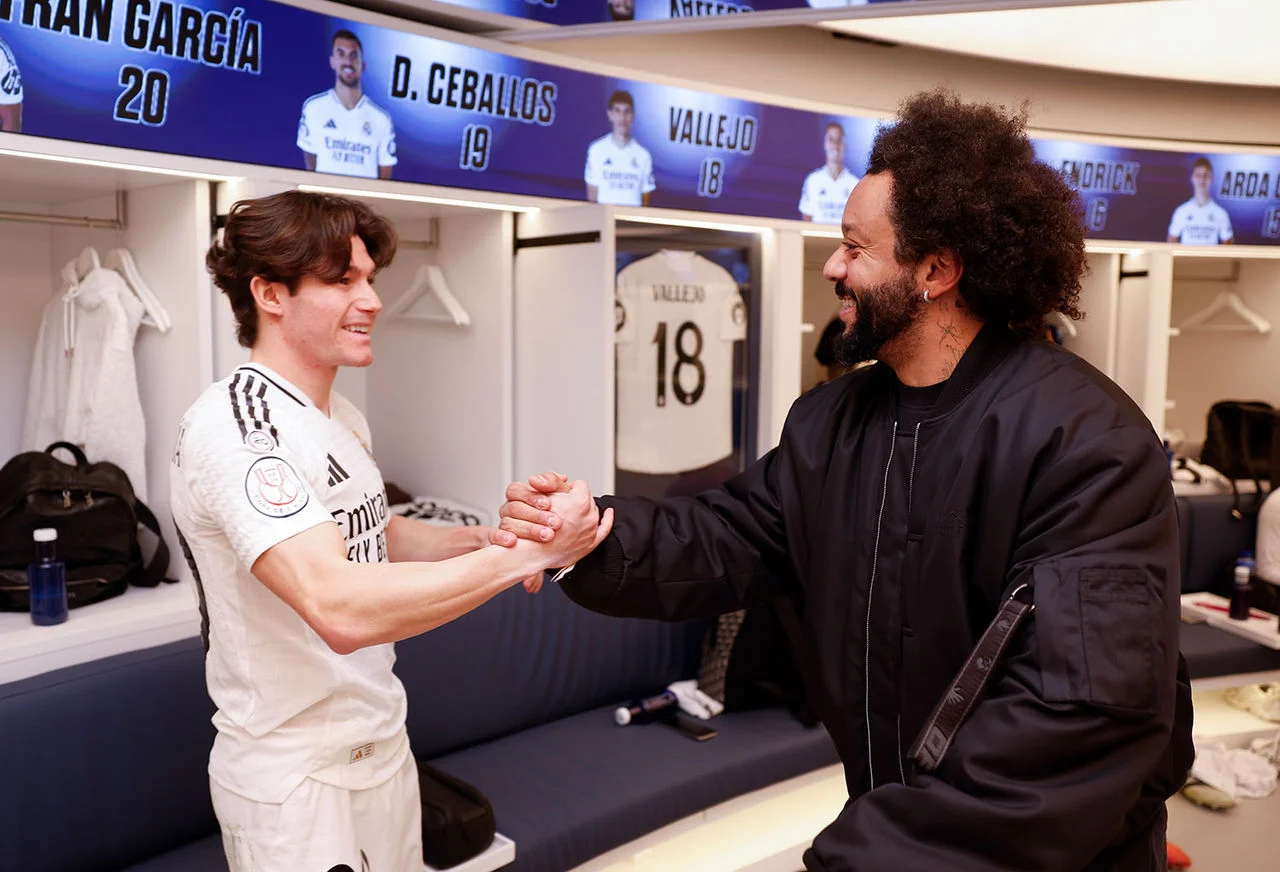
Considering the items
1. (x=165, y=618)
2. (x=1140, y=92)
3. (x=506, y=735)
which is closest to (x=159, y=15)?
(x=165, y=618)

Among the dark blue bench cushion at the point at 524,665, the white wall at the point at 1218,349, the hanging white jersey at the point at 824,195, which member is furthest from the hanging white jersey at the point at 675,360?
the white wall at the point at 1218,349

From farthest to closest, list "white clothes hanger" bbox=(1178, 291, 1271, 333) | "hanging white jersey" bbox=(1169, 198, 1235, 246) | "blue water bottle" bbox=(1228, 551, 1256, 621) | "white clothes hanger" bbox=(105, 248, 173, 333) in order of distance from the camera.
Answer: "white clothes hanger" bbox=(1178, 291, 1271, 333) < "hanging white jersey" bbox=(1169, 198, 1235, 246) < "blue water bottle" bbox=(1228, 551, 1256, 621) < "white clothes hanger" bbox=(105, 248, 173, 333)

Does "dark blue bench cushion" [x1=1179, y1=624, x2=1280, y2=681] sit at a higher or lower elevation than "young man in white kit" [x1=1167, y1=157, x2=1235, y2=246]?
lower

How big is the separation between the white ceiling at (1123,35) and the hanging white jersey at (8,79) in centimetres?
300

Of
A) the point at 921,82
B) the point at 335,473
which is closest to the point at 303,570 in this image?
the point at 335,473

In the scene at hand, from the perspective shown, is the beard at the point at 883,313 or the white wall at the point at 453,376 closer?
the beard at the point at 883,313

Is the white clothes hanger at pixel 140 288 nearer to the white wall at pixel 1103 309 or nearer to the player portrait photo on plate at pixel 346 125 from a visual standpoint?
the player portrait photo on plate at pixel 346 125

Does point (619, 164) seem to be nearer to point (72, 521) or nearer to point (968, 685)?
point (72, 521)

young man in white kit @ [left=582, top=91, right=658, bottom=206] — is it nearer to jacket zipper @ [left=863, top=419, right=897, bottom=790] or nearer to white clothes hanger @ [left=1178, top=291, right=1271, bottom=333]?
jacket zipper @ [left=863, top=419, right=897, bottom=790]

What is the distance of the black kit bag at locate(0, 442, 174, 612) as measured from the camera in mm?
2686

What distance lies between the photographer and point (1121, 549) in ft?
4.04

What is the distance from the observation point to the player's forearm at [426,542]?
2.10m

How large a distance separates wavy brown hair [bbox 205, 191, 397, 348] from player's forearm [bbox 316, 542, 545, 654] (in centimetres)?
56

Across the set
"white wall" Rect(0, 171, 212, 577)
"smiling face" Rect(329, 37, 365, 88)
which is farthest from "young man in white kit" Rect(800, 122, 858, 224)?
"white wall" Rect(0, 171, 212, 577)
